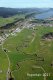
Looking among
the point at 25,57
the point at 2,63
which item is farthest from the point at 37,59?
the point at 2,63

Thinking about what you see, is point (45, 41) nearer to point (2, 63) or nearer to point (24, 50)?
point (24, 50)

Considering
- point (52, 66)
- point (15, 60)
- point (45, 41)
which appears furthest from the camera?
point (45, 41)

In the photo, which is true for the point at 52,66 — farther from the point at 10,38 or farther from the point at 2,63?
the point at 10,38

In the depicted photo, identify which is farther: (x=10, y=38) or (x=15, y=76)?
(x=10, y=38)

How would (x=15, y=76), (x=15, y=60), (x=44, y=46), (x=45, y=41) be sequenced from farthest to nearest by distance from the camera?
(x=45, y=41) < (x=44, y=46) < (x=15, y=60) < (x=15, y=76)

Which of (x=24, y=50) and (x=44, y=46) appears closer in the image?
(x=24, y=50)

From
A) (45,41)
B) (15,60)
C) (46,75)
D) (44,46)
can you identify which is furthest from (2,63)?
(45,41)
